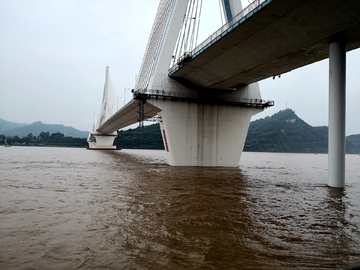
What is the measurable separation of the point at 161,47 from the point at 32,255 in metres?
23.6

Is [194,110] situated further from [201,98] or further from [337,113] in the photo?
[337,113]

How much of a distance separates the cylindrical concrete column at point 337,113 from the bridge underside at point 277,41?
1.08m

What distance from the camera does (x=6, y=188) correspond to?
12.2 metres

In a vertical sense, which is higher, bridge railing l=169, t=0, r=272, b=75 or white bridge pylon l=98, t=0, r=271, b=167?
bridge railing l=169, t=0, r=272, b=75

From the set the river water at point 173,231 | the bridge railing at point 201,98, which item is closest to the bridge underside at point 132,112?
the bridge railing at point 201,98

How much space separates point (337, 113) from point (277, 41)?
17.2 ft

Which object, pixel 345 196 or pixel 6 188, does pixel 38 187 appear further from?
pixel 345 196

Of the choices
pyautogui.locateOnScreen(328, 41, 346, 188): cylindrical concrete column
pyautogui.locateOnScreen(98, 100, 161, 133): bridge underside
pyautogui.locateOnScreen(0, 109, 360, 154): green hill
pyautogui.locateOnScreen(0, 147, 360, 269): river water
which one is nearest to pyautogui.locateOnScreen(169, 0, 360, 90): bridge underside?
pyautogui.locateOnScreen(328, 41, 346, 188): cylindrical concrete column

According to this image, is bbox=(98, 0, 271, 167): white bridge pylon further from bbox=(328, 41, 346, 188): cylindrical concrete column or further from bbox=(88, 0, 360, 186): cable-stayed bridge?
bbox=(328, 41, 346, 188): cylindrical concrete column

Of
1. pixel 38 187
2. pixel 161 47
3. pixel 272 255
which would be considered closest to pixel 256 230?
pixel 272 255

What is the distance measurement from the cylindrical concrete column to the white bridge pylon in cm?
1280

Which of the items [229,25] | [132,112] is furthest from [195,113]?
[132,112]

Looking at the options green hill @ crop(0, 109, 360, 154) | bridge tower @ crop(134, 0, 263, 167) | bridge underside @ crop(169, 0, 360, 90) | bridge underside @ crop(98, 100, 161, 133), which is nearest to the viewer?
bridge underside @ crop(169, 0, 360, 90)

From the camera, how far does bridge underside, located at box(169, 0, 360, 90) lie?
13.0m
